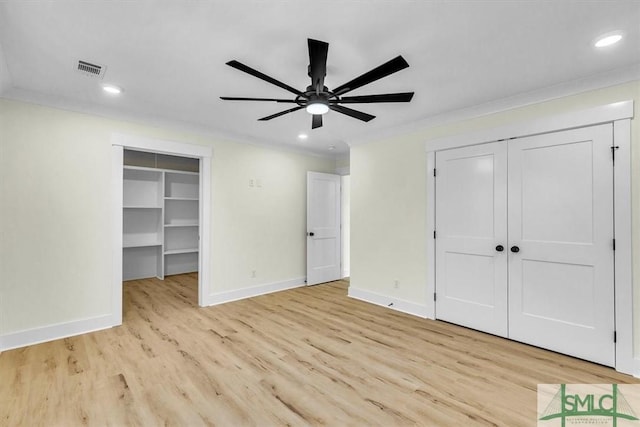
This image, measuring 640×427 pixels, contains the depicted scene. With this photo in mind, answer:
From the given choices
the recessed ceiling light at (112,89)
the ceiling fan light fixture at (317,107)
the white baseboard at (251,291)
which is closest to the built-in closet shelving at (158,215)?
the white baseboard at (251,291)

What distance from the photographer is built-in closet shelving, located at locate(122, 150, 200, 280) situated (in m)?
5.98

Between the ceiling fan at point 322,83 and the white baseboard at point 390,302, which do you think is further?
the white baseboard at point 390,302

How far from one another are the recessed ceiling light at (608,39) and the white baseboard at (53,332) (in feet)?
17.0

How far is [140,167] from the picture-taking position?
5.89 m

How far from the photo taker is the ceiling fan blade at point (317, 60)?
1739 millimetres

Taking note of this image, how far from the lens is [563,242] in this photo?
2795 mm

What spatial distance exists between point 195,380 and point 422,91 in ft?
10.8

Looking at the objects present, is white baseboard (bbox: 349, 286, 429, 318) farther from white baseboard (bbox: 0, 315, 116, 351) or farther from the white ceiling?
white baseboard (bbox: 0, 315, 116, 351)

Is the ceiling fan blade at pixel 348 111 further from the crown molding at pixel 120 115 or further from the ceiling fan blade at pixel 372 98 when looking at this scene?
the crown molding at pixel 120 115

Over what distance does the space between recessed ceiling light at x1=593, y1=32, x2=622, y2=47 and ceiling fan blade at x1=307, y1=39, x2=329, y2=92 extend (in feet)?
6.32

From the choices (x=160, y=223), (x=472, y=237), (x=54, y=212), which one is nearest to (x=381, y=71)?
(x=472, y=237)

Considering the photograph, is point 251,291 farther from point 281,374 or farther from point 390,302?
point 281,374

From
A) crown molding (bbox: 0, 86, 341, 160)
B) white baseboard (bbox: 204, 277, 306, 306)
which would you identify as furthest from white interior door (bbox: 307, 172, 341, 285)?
crown molding (bbox: 0, 86, 341, 160)

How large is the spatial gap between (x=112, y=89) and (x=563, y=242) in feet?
15.1
